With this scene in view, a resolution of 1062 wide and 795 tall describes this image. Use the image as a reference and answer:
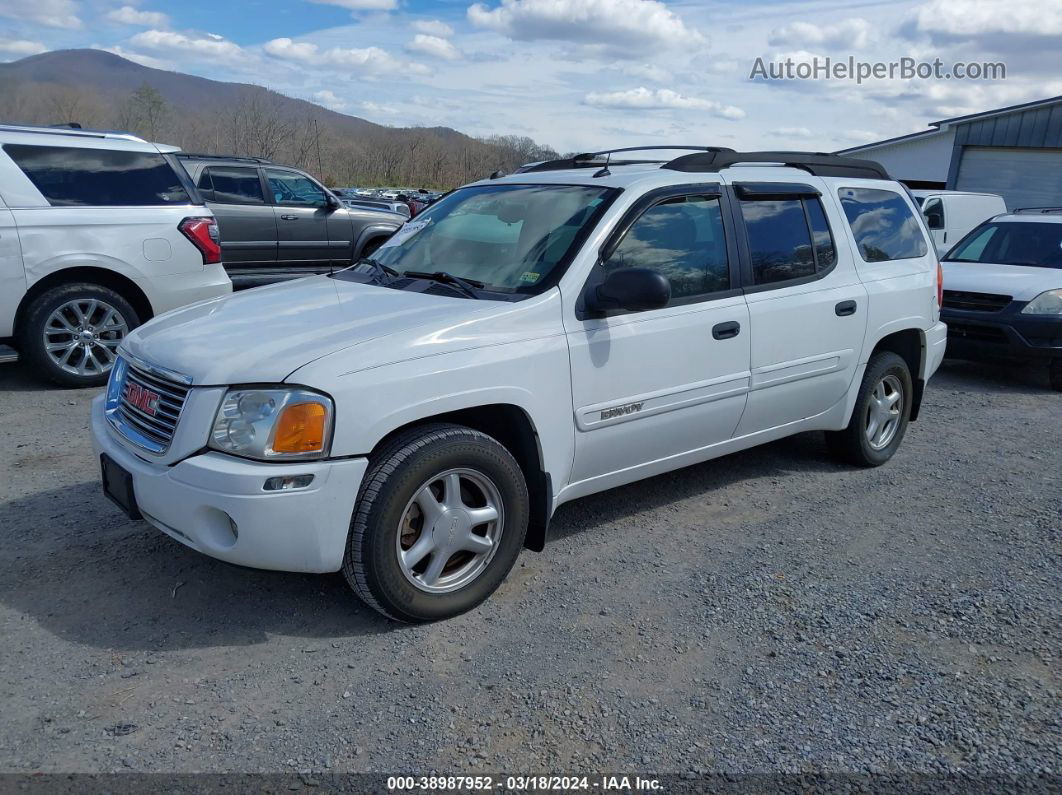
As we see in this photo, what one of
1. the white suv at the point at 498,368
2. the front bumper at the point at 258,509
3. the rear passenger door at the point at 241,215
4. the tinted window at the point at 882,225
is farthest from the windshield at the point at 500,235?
the rear passenger door at the point at 241,215

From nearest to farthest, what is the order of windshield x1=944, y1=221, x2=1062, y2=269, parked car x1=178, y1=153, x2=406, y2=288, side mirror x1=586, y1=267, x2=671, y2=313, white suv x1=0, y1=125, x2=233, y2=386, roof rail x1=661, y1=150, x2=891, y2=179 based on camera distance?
→ side mirror x1=586, y1=267, x2=671, y2=313 < roof rail x1=661, y1=150, x2=891, y2=179 < white suv x1=0, y1=125, x2=233, y2=386 < windshield x1=944, y1=221, x2=1062, y2=269 < parked car x1=178, y1=153, x2=406, y2=288

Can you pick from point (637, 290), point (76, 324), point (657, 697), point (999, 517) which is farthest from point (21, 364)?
point (999, 517)

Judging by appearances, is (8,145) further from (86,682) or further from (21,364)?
(86,682)

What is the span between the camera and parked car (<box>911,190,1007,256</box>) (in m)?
16.1

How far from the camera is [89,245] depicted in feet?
22.9

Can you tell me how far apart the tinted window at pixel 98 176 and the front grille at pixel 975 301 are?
7.38m

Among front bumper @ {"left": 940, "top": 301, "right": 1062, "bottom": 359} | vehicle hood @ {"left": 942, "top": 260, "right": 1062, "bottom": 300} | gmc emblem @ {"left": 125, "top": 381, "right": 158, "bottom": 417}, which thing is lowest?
front bumper @ {"left": 940, "top": 301, "right": 1062, "bottom": 359}

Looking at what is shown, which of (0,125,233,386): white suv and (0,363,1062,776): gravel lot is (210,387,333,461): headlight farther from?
(0,125,233,386): white suv

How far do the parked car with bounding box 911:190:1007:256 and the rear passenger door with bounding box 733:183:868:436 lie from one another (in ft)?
39.4

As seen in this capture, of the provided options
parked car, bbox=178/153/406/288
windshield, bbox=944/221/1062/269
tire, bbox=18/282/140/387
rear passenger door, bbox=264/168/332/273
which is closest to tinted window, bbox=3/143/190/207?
tire, bbox=18/282/140/387

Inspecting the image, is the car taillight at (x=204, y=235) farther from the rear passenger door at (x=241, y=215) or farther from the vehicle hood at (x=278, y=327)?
the rear passenger door at (x=241, y=215)

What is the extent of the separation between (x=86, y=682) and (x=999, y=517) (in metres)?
4.59

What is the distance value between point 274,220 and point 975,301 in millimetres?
8368

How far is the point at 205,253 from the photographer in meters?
7.46
